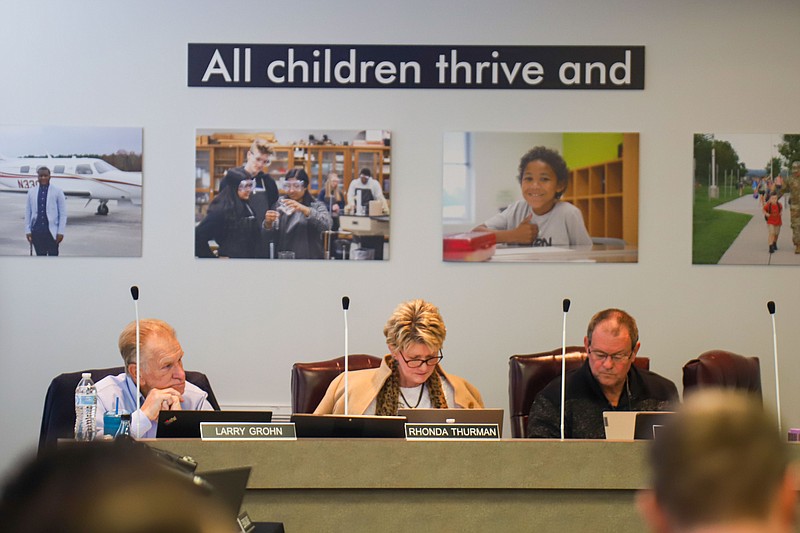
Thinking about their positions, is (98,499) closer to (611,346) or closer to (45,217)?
(611,346)

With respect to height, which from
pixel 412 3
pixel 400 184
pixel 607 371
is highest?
pixel 412 3

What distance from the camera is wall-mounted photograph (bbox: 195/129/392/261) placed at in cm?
493

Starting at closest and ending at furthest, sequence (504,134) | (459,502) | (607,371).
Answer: (459,502) < (607,371) < (504,134)

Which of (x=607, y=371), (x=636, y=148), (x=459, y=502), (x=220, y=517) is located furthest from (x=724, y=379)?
(x=220, y=517)

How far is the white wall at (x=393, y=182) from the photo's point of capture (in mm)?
4945

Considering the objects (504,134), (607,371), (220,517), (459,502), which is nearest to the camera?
(220,517)

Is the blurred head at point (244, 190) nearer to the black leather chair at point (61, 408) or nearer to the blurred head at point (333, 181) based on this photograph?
the blurred head at point (333, 181)

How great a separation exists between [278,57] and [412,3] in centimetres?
72

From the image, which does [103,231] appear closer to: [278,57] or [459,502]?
[278,57]

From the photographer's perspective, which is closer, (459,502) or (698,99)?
(459,502)

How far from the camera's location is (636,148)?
4941 mm

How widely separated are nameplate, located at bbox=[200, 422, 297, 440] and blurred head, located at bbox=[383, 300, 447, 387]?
910 mm

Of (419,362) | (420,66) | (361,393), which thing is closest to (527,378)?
(419,362)

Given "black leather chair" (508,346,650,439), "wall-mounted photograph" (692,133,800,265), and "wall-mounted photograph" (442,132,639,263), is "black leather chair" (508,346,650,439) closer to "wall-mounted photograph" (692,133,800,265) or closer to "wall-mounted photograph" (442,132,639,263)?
"wall-mounted photograph" (442,132,639,263)
